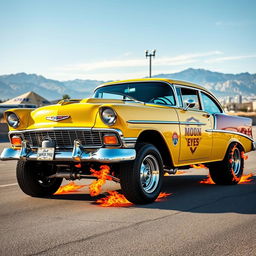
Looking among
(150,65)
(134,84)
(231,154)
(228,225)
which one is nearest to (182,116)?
(134,84)

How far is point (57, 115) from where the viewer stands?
17.5 ft

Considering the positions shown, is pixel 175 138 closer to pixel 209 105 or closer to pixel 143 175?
pixel 143 175

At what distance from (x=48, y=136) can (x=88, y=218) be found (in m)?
1.32

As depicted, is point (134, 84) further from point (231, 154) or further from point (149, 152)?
point (231, 154)

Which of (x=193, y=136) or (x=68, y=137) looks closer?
Answer: (x=68, y=137)

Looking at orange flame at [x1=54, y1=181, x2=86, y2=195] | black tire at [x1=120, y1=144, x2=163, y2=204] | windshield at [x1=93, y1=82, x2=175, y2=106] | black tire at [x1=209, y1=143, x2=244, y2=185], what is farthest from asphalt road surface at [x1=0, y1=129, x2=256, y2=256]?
windshield at [x1=93, y1=82, x2=175, y2=106]

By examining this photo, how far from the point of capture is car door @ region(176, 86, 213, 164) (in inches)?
246

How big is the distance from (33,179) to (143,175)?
1.63 metres

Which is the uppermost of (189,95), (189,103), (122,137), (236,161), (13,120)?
(189,95)

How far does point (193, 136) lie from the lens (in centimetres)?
646

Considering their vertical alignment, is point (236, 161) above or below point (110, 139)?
below

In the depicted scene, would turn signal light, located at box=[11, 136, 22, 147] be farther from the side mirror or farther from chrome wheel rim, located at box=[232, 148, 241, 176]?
chrome wheel rim, located at box=[232, 148, 241, 176]

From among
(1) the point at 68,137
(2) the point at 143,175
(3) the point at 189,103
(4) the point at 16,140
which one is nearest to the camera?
(1) the point at 68,137

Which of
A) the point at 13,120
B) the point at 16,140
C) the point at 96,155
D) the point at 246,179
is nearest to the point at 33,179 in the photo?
the point at 16,140
